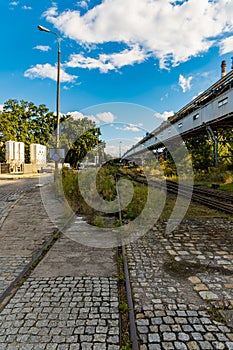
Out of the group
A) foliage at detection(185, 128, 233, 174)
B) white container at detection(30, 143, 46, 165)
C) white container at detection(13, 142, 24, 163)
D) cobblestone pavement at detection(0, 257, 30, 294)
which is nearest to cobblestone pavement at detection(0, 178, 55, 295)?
cobblestone pavement at detection(0, 257, 30, 294)

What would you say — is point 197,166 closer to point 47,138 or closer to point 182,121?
point 182,121

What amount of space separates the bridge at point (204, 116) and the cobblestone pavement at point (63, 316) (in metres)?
18.1

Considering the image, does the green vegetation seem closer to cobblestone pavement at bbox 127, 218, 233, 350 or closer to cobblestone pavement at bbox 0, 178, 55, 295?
cobblestone pavement at bbox 0, 178, 55, 295

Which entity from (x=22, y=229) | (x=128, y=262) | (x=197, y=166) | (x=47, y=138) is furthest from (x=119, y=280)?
(x=47, y=138)

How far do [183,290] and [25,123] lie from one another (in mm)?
45663

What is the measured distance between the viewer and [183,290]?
10.1 feet

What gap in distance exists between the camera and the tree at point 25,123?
121 feet

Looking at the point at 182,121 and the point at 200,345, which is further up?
the point at 182,121

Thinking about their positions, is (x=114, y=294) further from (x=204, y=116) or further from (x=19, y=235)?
(x=204, y=116)

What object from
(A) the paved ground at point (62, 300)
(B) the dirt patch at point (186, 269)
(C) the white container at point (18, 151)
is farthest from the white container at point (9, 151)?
(B) the dirt patch at point (186, 269)

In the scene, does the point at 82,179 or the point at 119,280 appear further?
the point at 82,179

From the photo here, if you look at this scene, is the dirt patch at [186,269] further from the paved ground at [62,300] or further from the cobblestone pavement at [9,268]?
the cobblestone pavement at [9,268]

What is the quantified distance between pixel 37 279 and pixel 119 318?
147cm

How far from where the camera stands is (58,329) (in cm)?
231
